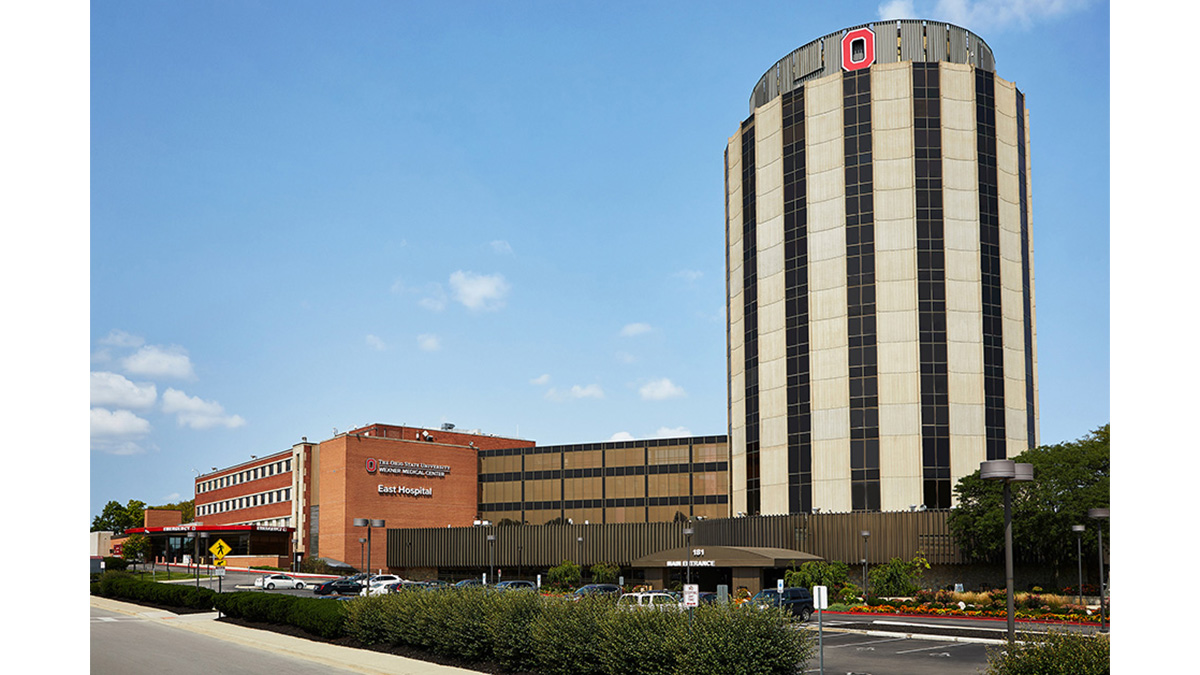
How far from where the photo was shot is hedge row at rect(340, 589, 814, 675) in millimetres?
20938

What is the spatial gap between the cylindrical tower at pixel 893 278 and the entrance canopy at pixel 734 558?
8861 mm

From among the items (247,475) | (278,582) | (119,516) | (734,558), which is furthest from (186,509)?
(734,558)

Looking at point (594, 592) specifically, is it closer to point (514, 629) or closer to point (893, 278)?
point (514, 629)

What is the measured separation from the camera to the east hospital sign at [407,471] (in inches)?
4117

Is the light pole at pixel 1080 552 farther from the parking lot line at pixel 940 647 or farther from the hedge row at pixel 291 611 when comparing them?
the hedge row at pixel 291 611

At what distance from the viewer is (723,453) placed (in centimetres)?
10600

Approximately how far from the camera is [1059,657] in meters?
16.7

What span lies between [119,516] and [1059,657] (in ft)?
657

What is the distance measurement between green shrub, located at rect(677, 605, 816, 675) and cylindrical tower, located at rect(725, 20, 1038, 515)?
5603 cm

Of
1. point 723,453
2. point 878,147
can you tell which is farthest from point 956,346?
point 723,453

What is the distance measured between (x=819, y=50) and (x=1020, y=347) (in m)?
28.9

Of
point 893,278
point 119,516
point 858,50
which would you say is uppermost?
point 858,50

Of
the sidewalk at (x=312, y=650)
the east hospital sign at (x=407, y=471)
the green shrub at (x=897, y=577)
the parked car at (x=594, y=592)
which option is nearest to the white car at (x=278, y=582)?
the east hospital sign at (x=407, y=471)

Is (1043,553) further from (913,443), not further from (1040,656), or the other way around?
(1040,656)
